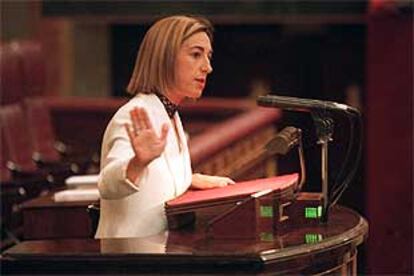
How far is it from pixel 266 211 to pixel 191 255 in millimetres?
242

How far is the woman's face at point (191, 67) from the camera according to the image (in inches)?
93.8

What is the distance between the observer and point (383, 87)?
252 inches

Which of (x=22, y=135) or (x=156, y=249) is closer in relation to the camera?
(x=156, y=249)

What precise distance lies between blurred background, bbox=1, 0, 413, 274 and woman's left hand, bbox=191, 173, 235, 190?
3.82m

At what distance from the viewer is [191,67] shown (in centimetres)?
239

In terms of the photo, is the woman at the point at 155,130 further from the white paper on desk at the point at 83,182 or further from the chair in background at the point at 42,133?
the chair in background at the point at 42,133

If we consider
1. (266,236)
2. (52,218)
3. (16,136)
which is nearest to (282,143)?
(266,236)

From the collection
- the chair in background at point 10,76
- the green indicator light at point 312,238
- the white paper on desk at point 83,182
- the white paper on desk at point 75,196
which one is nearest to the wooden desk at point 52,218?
the white paper on desk at point 75,196

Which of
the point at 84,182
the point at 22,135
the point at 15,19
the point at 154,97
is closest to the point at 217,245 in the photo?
the point at 154,97

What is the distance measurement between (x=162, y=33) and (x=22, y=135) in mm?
3712

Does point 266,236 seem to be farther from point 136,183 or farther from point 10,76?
point 10,76

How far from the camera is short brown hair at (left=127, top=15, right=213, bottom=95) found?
7.77 ft

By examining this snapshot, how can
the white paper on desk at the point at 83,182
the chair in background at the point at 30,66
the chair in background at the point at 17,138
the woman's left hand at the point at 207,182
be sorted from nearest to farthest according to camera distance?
the woman's left hand at the point at 207,182
the white paper on desk at the point at 83,182
the chair in background at the point at 17,138
the chair in background at the point at 30,66

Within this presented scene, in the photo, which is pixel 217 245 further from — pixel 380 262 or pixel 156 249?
pixel 380 262
